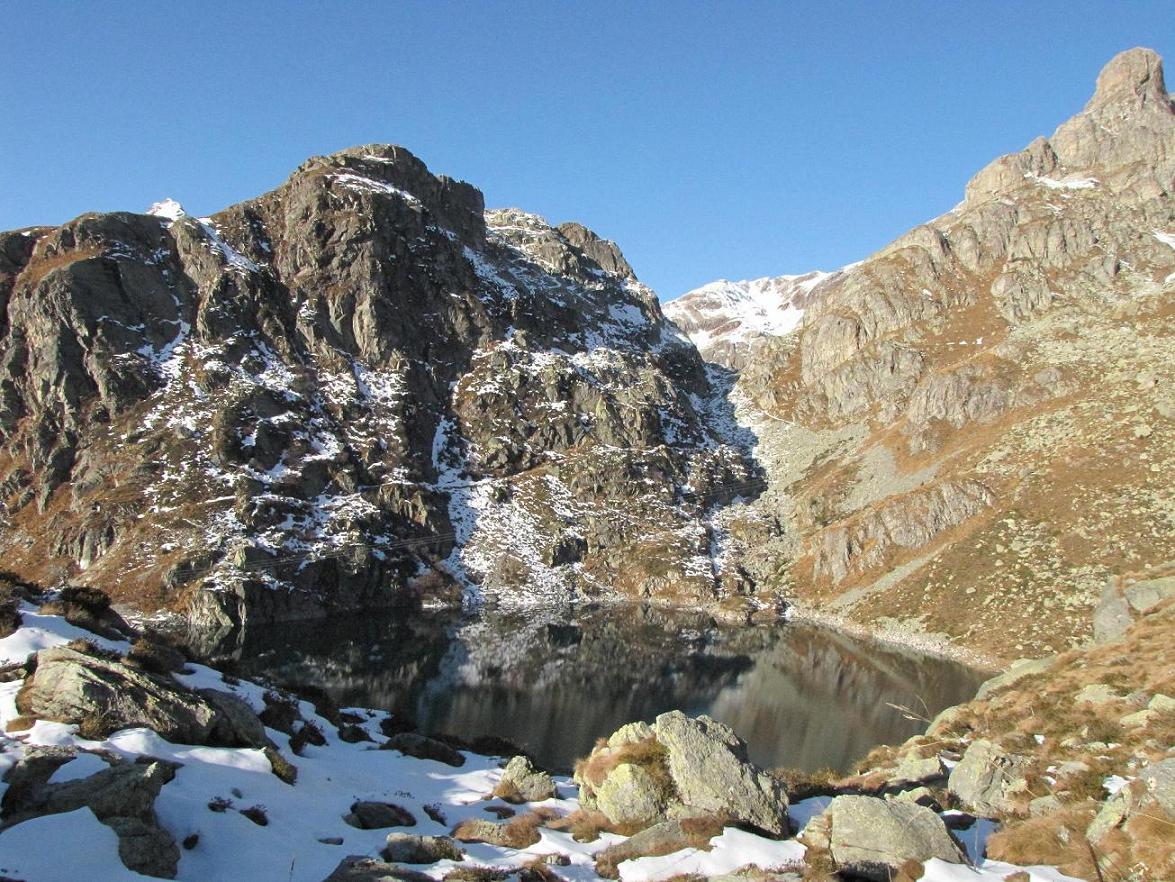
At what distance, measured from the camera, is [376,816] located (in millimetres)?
17094

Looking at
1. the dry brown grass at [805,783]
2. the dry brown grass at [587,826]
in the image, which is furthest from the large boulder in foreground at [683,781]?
the dry brown grass at [805,783]

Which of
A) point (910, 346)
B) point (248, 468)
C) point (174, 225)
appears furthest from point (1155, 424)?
point (174, 225)

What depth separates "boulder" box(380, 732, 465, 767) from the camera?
2467 centimetres

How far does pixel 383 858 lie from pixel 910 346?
17133 cm

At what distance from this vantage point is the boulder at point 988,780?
18.2 metres

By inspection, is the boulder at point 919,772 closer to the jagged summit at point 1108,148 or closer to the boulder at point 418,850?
the boulder at point 418,850

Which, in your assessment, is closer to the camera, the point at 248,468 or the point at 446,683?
Result: the point at 446,683

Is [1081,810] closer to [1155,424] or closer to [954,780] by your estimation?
[954,780]

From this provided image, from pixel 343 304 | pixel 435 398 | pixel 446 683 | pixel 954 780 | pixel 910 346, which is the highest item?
pixel 910 346

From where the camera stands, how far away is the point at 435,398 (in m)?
157

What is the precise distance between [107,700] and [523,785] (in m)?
11.6

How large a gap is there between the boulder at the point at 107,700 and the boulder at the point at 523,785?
8.53 metres

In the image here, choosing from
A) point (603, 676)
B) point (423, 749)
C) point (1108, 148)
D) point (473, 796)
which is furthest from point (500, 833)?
point (1108, 148)

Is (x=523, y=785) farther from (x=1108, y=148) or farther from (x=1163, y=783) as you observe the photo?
(x=1108, y=148)
